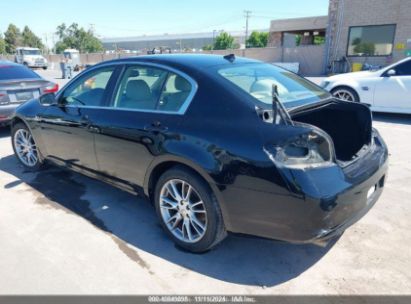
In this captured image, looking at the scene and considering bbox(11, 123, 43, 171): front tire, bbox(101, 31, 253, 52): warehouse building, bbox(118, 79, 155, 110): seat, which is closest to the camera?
bbox(118, 79, 155, 110): seat

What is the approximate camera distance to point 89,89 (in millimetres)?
3947

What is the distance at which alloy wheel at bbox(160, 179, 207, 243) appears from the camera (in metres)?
2.86

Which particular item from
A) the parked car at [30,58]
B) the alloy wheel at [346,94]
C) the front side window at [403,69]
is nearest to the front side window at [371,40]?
the front side window at [403,69]

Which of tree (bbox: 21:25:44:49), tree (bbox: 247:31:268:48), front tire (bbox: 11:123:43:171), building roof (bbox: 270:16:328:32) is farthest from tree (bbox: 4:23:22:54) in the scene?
front tire (bbox: 11:123:43:171)

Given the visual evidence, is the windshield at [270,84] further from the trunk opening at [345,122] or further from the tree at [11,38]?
the tree at [11,38]

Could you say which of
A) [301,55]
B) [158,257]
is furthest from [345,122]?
[301,55]

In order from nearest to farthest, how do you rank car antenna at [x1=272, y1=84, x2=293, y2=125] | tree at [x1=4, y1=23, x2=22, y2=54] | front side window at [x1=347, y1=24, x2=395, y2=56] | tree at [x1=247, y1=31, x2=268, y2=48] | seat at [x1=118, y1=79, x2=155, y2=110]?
1. car antenna at [x1=272, y1=84, x2=293, y2=125]
2. seat at [x1=118, y1=79, x2=155, y2=110]
3. front side window at [x1=347, y1=24, x2=395, y2=56]
4. tree at [x1=247, y1=31, x2=268, y2=48]
5. tree at [x1=4, y1=23, x2=22, y2=54]

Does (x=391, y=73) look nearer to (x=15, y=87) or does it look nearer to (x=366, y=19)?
(x=15, y=87)

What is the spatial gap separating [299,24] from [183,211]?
103 ft

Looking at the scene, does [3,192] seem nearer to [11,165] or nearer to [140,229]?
[11,165]

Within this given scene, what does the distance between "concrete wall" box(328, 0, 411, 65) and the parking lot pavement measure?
18.7 meters

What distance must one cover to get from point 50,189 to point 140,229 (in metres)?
1.65

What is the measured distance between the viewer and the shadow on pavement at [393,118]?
7855mm

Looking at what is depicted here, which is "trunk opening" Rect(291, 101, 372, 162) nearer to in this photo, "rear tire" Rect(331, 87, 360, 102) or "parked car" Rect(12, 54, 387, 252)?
"parked car" Rect(12, 54, 387, 252)
